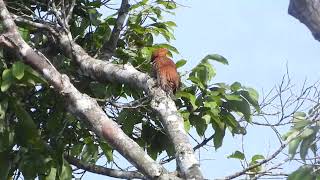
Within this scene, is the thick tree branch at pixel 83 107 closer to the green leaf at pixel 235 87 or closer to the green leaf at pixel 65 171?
the green leaf at pixel 65 171

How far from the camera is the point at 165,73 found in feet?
11.0

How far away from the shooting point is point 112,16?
4414mm

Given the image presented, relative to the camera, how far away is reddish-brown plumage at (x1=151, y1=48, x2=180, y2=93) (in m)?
3.27

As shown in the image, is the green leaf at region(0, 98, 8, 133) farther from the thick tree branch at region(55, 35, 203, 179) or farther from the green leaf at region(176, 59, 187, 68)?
the green leaf at region(176, 59, 187, 68)

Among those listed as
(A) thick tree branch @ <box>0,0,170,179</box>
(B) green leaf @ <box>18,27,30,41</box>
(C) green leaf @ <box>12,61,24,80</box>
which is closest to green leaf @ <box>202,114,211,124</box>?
(A) thick tree branch @ <box>0,0,170,179</box>

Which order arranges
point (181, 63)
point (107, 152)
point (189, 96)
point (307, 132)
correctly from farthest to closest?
point (107, 152) → point (181, 63) → point (189, 96) → point (307, 132)

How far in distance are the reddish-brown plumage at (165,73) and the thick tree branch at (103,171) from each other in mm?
453

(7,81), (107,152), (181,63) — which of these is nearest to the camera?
(7,81)

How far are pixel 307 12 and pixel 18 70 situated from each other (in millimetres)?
1477

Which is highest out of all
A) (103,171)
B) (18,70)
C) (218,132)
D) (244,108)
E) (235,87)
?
(18,70)

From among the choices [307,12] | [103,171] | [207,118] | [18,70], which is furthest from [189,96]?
[18,70]

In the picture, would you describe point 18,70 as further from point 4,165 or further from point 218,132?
point 218,132

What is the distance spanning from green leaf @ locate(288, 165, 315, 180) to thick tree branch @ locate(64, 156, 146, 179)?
0.99 metres

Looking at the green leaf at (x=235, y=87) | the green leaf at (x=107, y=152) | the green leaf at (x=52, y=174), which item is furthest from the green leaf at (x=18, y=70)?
the green leaf at (x=235, y=87)
